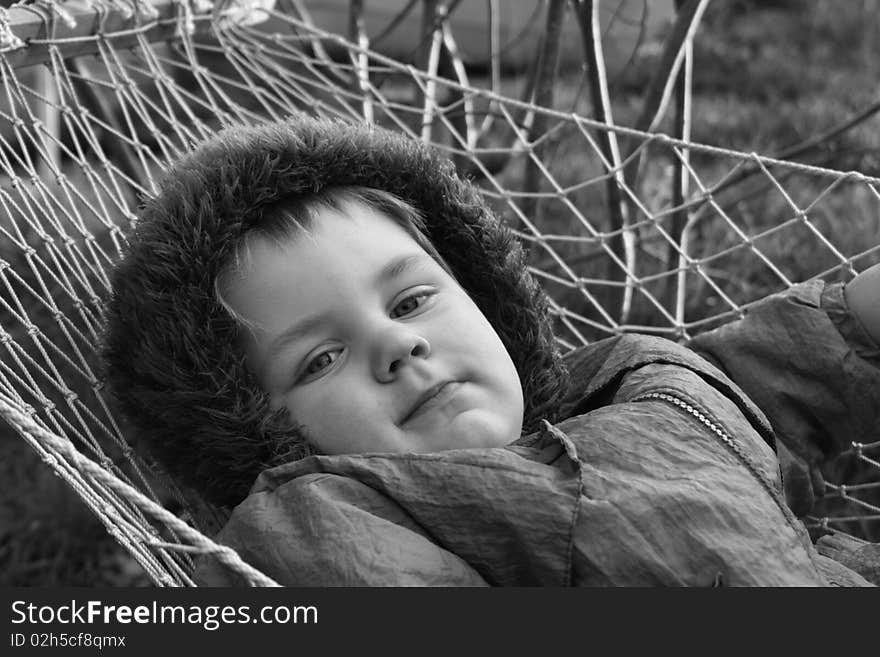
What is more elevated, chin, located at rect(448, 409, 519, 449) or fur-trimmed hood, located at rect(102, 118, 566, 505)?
fur-trimmed hood, located at rect(102, 118, 566, 505)

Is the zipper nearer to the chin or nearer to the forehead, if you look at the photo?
the chin

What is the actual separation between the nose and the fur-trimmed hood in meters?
0.12

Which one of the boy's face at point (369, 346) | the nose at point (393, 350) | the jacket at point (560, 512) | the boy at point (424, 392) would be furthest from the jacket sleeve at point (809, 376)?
the nose at point (393, 350)

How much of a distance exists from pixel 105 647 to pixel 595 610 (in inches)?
15.6

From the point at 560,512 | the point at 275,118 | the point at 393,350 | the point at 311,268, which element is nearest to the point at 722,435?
the point at 560,512

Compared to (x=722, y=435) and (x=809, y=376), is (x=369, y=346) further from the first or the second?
Answer: (x=809, y=376)

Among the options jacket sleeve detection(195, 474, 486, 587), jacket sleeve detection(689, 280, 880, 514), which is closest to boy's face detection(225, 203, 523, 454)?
jacket sleeve detection(195, 474, 486, 587)

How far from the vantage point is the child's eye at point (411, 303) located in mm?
1262

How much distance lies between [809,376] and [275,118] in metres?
0.75

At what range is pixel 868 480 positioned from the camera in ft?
6.58

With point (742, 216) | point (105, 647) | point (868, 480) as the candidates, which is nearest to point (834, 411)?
point (868, 480)

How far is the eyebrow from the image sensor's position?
1220mm

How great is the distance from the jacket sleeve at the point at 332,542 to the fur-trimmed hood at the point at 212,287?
148mm

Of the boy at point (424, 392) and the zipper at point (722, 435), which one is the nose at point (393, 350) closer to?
the boy at point (424, 392)
